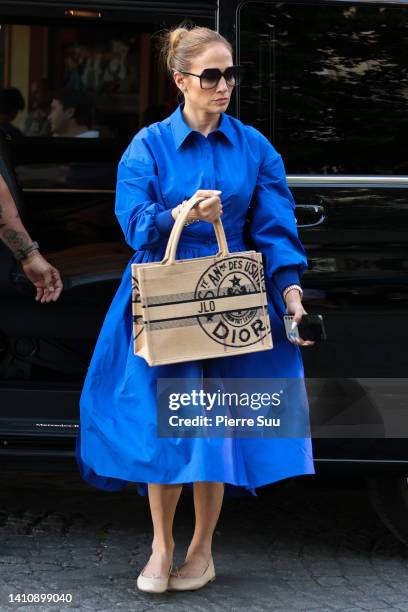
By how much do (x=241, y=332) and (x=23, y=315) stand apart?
1419 mm

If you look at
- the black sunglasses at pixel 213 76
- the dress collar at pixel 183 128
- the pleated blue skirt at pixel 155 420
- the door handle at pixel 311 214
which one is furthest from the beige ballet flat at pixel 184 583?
the black sunglasses at pixel 213 76

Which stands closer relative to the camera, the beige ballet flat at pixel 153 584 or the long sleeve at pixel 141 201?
the long sleeve at pixel 141 201

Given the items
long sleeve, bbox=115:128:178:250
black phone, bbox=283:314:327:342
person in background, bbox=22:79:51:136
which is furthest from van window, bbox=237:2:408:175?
person in background, bbox=22:79:51:136

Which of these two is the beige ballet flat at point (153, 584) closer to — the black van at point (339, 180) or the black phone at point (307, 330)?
the black van at point (339, 180)

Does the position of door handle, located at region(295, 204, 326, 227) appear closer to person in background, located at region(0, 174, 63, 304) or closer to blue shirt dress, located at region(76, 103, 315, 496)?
blue shirt dress, located at region(76, 103, 315, 496)

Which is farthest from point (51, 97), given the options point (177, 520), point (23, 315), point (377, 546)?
point (377, 546)

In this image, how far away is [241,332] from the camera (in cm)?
367

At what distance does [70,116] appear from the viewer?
6.98 metres

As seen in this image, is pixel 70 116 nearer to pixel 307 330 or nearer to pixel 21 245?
pixel 21 245

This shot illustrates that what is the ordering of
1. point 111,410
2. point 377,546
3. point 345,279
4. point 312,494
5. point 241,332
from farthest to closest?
1. point 312,494
2. point 377,546
3. point 345,279
4. point 111,410
5. point 241,332

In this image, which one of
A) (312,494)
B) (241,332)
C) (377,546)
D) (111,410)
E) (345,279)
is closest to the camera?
(241,332)

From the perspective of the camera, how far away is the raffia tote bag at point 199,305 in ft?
11.8

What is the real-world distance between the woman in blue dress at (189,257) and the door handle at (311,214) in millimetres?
290

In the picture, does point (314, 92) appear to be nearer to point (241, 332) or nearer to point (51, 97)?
point (241, 332)
